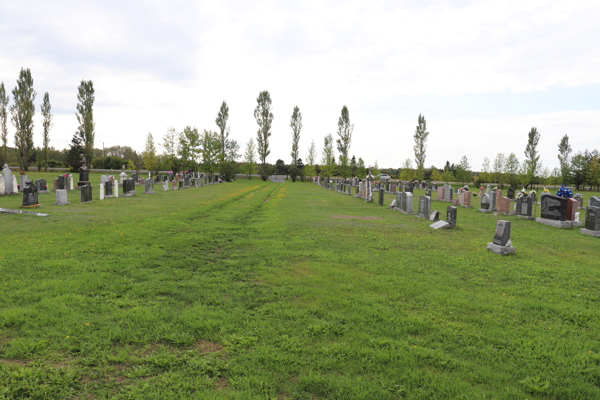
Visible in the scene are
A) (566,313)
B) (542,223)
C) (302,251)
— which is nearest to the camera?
(566,313)

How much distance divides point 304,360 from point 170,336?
1.71 m

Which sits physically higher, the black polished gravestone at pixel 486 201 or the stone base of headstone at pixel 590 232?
the black polished gravestone at pixel 486 201

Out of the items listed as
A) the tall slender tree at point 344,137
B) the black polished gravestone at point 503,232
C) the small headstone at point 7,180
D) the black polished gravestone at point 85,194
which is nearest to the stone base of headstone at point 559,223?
the black polished gravestone at point 503,232

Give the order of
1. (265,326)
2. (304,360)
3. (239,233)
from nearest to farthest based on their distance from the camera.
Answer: (304,360)
(265,326)
(239,233)

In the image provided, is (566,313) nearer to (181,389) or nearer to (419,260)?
(419,260)

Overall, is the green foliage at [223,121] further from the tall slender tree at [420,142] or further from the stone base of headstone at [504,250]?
the stone base of headstone at [504,250]

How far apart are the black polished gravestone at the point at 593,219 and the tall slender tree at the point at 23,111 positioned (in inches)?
2865

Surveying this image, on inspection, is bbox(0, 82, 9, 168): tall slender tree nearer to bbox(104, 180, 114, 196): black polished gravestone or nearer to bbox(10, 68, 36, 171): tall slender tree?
bbox(10, 68, 36, 171): tall slender tree

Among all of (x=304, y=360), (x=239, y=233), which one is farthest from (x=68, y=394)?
(x=239, y=233)

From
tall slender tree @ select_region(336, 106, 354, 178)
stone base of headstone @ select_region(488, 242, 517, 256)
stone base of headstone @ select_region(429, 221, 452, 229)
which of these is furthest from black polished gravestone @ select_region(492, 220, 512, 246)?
tall slender tree @ select_region(336, 106, 354, 178)

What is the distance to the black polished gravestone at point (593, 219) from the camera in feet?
44.0

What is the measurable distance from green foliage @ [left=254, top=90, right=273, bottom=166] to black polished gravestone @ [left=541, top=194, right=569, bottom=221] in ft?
211

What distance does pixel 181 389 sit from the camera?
340cm

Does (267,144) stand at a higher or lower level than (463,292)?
higher
